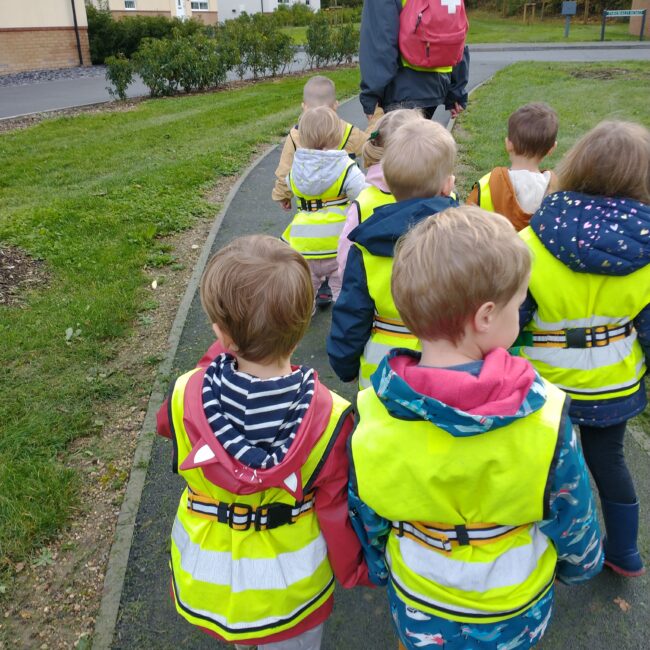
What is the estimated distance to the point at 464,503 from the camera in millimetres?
1623

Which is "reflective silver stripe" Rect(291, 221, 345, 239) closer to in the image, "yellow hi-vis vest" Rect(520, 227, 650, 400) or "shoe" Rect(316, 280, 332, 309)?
"shoe" Rect(316, 280, 332, 309)

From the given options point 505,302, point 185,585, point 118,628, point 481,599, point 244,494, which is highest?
point 505,302

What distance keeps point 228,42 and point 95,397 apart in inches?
648

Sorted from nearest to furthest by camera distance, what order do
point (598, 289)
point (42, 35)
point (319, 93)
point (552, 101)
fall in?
point (598, 289) → point (319, 93) → point (552, 101) → point (42, 35)

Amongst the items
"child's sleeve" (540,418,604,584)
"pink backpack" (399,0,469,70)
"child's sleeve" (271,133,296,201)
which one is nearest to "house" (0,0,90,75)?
"child's sleeve" (271,133,296,201)

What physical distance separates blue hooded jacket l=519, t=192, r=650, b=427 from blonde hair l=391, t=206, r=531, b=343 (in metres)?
0.65

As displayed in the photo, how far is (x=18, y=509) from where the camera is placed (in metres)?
3.13

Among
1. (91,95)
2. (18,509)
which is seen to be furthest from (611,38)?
(18,509)

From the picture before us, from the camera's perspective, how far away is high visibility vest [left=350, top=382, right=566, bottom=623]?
1.55 metres

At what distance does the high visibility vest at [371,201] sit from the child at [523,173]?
0.69m

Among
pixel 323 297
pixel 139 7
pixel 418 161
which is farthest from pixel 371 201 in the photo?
pixel 139 7

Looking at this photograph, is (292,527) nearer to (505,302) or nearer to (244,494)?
(244,494)

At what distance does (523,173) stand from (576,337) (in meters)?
1.42

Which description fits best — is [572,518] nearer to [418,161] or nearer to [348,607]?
[348,607]
